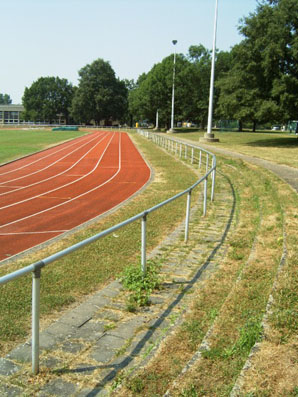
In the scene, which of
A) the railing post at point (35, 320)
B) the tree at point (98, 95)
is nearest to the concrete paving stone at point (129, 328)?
the railing post at point (35, 320)

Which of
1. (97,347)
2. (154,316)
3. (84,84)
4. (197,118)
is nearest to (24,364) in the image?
(97,347)

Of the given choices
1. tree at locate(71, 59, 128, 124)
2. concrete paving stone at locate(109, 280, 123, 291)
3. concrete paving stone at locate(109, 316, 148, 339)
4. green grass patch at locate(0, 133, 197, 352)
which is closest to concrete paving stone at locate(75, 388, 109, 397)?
concrete paving stone at locate(109, 316, 148, 339)

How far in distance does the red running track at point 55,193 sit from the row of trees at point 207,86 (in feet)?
44.0

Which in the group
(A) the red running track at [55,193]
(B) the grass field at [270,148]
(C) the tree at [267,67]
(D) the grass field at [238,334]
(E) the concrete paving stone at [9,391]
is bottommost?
(A) the red running track at [55,193]

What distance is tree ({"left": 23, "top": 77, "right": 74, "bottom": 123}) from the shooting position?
116 meters

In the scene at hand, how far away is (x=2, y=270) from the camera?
6523 mm

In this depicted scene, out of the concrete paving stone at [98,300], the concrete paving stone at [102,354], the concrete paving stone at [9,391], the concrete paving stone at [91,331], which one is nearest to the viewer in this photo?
the concrete paving stone at [9,391]

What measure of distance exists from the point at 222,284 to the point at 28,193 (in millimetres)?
10273

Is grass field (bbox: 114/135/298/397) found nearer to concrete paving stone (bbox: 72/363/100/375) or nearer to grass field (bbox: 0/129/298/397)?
grass field (bbox: 0/129/298/397)

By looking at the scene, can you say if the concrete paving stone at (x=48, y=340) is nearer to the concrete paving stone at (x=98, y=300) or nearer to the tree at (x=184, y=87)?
the concrete paving stone at (x=98, y=300)

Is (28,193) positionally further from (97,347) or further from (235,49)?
(235,49)

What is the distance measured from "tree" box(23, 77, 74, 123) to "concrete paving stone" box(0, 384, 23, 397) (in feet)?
383

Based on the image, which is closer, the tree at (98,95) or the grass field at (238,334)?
the grass field at (238,334)

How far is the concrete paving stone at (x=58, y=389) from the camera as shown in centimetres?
321
